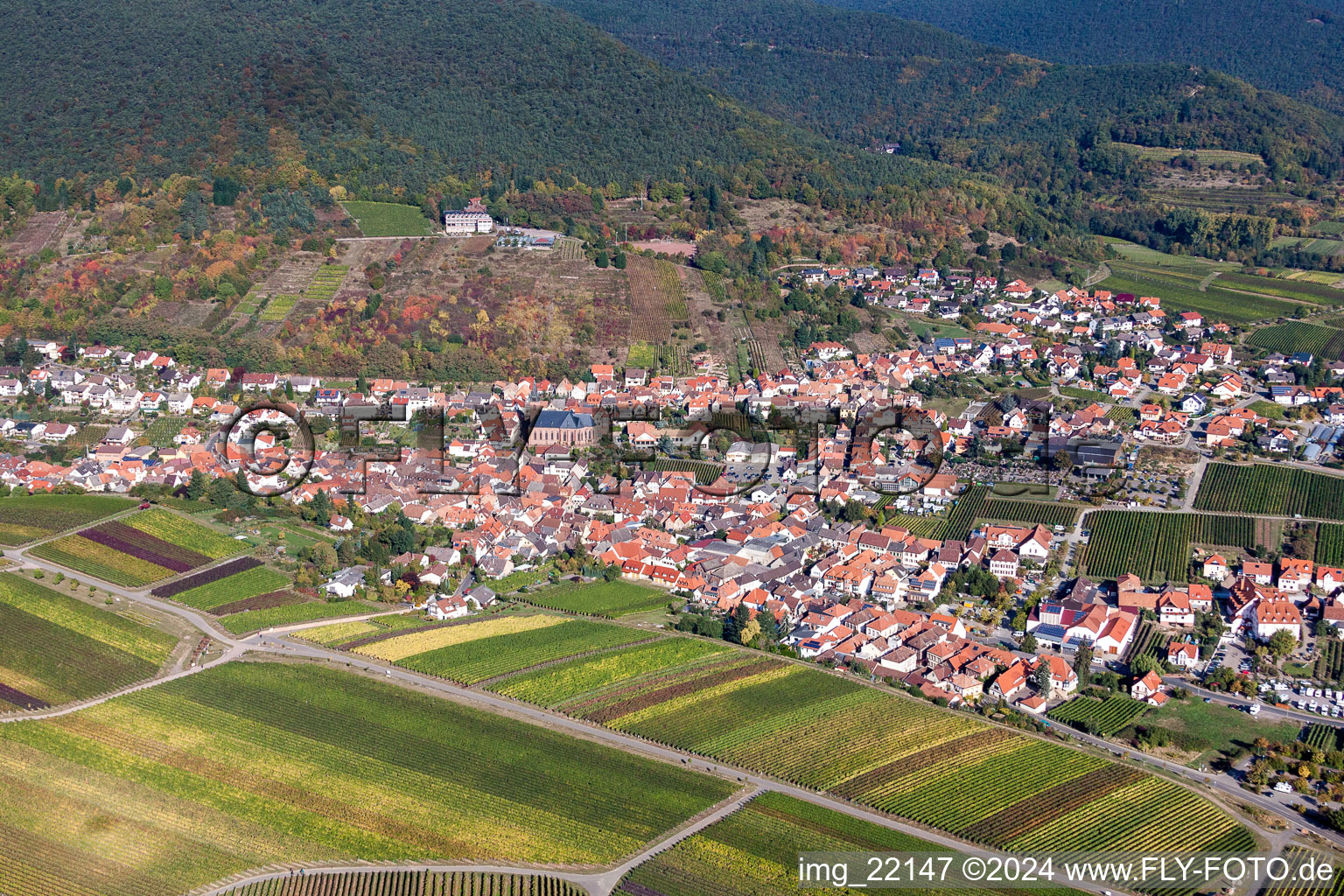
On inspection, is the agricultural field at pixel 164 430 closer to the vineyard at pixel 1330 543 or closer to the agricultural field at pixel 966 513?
the agricultural field at pixel 966 513

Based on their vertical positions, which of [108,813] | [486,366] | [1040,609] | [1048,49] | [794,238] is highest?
[1048,49]

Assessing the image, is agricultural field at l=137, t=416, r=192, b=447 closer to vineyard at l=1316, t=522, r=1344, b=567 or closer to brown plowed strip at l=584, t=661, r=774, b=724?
brown plowed strip at l=584, t=661, r=774, b=724

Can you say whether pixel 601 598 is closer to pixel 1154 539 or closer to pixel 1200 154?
pixel 1154 539

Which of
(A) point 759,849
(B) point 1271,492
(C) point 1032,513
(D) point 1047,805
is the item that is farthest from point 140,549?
(B) point 1271,492

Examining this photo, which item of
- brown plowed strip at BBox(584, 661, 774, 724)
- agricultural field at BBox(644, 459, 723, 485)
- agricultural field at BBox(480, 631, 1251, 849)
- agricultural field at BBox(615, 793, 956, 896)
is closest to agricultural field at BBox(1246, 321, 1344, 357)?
agricultural field at BBox(644, 459, 723, 485)

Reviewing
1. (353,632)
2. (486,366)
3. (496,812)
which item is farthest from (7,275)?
(496,812)

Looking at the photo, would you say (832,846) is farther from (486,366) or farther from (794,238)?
(794,238)
